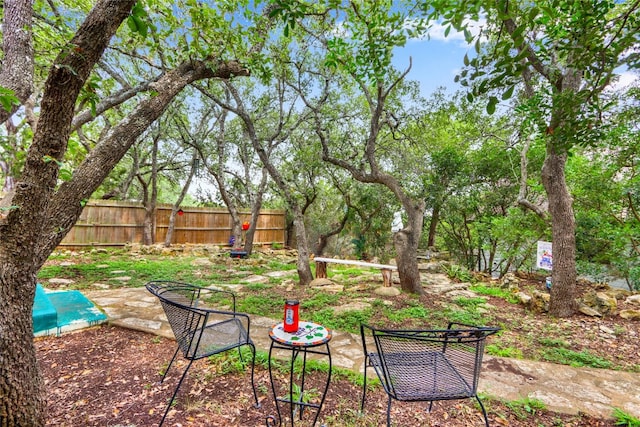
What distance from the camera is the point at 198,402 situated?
1981mm

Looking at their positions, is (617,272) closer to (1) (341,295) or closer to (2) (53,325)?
(1) (341,295)

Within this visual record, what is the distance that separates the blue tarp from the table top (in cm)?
232

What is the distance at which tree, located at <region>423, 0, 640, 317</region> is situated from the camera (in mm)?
1372

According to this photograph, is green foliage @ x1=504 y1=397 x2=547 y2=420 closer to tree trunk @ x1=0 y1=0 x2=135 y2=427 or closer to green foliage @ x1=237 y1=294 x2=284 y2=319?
green foliage @ x1=237 y1=294 x2=284 y2=319

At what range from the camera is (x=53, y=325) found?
281cm

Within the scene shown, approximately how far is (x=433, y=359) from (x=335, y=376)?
2.65 ft

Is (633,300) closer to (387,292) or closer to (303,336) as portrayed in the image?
(387,292)

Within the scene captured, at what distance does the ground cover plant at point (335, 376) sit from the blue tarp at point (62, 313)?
12 cm

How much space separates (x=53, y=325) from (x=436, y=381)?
3.27 meters

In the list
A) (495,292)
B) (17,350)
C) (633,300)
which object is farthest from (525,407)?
(633,300)

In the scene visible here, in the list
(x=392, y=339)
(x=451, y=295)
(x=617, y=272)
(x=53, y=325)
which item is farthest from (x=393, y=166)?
(x=53, y=325)

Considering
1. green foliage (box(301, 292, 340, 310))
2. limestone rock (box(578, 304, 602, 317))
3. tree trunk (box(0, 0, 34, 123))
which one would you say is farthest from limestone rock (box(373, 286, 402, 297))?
tree trunk (box(0, 0, 34, 123))

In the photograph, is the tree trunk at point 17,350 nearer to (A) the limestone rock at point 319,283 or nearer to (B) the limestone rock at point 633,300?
(A) the limestone rock at point 319,283

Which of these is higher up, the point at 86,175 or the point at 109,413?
the point at 86,175
